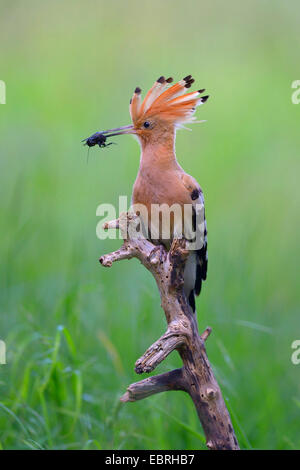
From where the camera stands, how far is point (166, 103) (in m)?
2.05

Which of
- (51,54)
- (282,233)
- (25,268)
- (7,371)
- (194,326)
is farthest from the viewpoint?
(51,54)

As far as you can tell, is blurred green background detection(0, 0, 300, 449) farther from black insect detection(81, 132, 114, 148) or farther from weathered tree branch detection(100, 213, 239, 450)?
black insect detection(81, 132, 114, 148)

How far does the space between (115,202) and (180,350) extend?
2.17 m

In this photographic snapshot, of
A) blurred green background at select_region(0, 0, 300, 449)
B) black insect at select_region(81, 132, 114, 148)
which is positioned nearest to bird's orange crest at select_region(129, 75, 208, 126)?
black insect at select_region(81, 132, 114, 148)

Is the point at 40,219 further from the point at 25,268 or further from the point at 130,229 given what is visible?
the point at 130,229

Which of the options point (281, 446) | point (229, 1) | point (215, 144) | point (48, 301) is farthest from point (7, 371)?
point (229, 1)

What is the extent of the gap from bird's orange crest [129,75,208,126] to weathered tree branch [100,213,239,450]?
1.62ft

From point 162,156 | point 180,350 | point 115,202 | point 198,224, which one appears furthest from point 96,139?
point 115,202

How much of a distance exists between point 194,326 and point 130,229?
0.35 m

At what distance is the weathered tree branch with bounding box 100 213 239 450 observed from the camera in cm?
167

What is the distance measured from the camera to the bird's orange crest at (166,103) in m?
2.00

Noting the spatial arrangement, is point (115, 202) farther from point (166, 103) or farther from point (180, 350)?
point (180, 350)

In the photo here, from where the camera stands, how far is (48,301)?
10.4 feet

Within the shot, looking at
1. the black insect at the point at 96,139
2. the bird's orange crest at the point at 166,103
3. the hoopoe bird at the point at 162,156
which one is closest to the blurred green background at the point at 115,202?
the hoopoe bird at the point at 162,156
